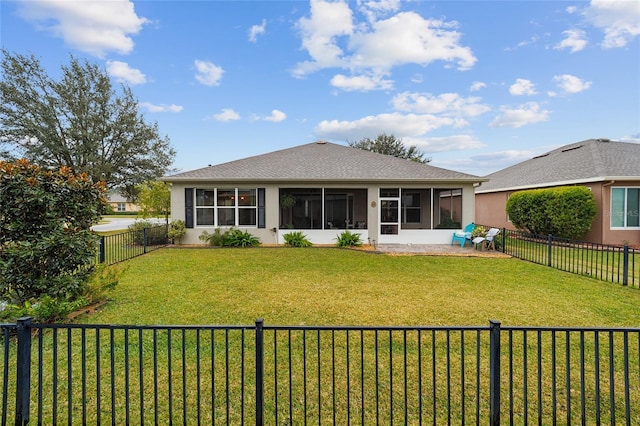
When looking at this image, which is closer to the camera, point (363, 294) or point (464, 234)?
point (363, 294)

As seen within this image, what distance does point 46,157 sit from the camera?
19.8 m

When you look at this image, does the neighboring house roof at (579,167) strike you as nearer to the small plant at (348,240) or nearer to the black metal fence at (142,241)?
the small plant at (348,240)

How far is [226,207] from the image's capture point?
44.2 feet

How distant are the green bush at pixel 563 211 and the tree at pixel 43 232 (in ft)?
51.5

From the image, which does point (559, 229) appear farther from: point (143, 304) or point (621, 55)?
point (143, 304)

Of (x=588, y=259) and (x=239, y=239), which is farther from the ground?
(x=239, y=239)

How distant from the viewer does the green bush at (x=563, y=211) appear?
1237 centimetres

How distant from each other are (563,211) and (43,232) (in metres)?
16.3

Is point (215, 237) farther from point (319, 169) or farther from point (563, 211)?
point (563, 211)

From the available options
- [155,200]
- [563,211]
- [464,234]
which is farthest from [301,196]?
[563,211]

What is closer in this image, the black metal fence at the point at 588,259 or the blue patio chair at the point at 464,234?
the black metal fence at the point at 588,259

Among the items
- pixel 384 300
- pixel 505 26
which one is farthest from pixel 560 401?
pixel 505 26

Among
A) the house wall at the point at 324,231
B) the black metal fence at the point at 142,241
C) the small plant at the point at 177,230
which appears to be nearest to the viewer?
the black metal fence at the point at 142,241

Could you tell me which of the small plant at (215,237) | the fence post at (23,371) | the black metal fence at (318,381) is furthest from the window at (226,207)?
the fence post at (23,371)
